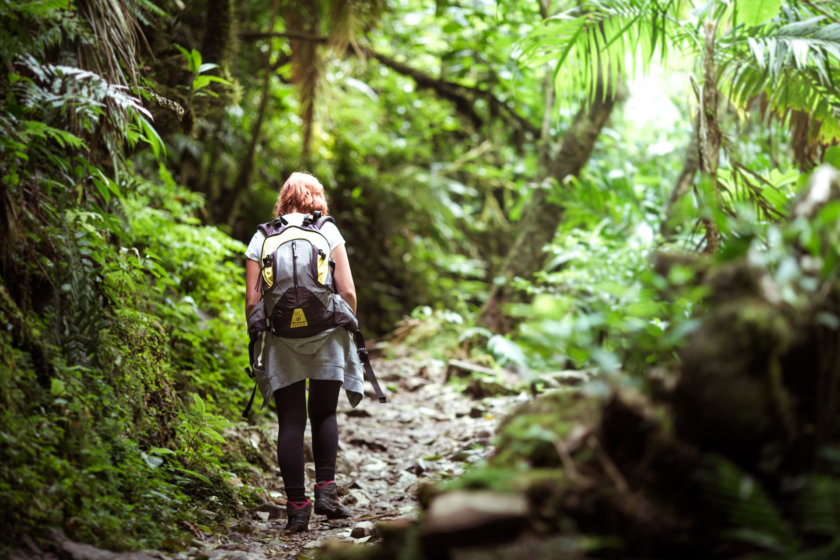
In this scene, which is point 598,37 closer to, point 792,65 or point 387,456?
point 792,65

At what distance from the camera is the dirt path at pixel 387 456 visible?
2.72 m

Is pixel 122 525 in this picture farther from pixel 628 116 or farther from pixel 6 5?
pixel 628 116

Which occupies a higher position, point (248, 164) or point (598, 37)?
point (598, 37)

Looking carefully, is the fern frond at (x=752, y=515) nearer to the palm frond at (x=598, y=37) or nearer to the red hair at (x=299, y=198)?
the red hair at (x=299, y=198)

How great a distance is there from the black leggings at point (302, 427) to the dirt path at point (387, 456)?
0.87 ft

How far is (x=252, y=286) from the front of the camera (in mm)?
3240

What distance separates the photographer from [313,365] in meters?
3.16

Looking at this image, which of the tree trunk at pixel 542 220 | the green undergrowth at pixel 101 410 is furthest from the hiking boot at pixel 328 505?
the tree trunk at pixel 542 220

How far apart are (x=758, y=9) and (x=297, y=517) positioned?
3668mm

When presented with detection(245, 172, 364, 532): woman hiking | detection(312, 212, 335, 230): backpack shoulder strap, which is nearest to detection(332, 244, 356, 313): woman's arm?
detection(245, 172, 364, 532): woman hiking

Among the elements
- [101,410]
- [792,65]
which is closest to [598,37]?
[792,65]

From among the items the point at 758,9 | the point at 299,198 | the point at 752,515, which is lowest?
the point at 752,515

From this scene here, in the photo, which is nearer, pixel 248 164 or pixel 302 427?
pixel 302 427

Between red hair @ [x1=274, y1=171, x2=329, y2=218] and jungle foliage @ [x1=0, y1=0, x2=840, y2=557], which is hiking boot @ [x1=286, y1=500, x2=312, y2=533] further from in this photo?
red hair @ [x1=274, y1=171, x2=329, y2=218]
